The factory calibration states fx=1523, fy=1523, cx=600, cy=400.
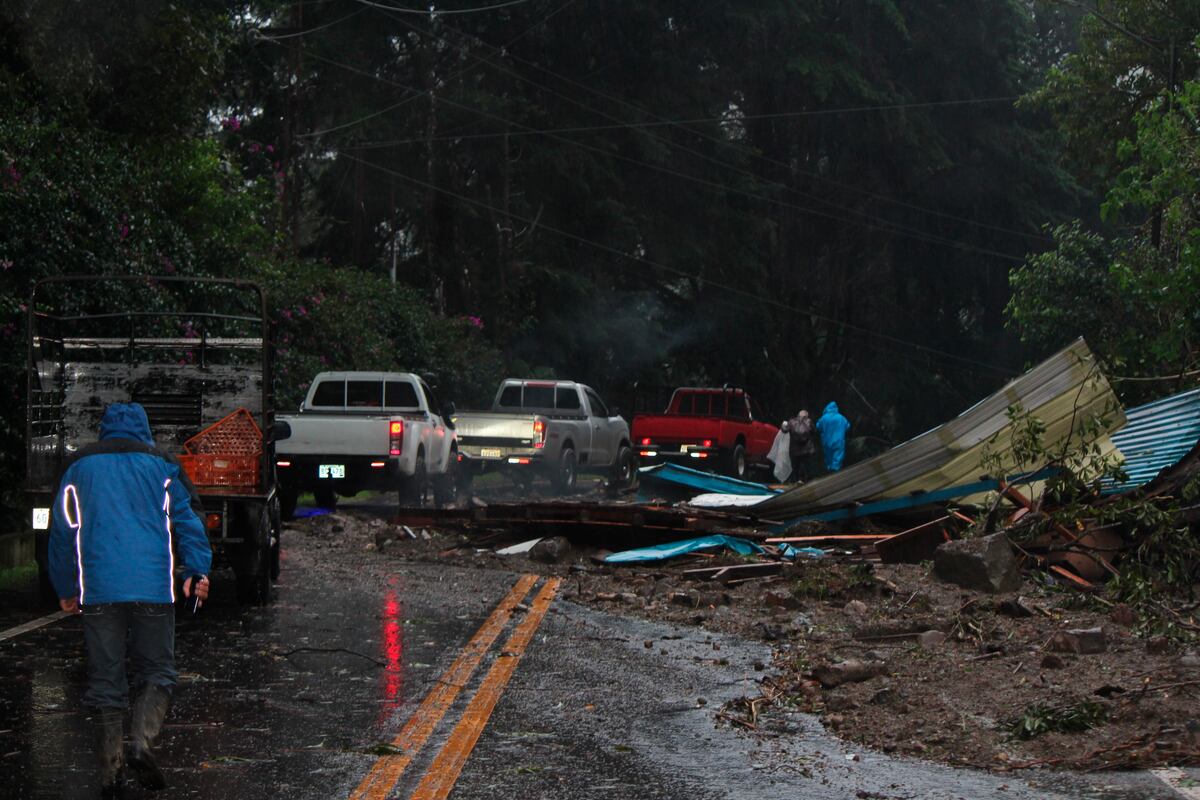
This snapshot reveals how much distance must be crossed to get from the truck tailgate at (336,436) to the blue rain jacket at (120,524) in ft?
45.3

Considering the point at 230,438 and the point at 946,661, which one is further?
the point at 230,438

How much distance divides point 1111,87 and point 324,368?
52.9 feet

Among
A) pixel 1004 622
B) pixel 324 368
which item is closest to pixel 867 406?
pixel 324 368

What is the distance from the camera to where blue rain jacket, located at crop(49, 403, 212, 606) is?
6.65 metres

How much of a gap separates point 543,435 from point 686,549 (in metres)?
11.1

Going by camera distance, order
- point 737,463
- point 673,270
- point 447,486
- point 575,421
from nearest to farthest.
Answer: point 447,486 < point 575,421 < point 737,463 < point 673,270

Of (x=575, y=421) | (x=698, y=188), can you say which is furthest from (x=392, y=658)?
(x=698, y=188)

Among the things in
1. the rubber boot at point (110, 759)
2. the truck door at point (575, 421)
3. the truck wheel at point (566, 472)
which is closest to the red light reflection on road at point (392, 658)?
the rubber boot at point (110, 759)

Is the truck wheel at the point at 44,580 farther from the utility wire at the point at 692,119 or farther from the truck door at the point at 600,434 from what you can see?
the utility wire at the point at 692,119

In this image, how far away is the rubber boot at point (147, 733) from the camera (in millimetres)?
6414

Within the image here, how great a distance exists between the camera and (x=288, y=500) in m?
21.2

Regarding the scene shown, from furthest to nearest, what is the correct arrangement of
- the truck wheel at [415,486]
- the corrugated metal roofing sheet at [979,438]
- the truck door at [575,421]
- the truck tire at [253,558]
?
1. the truck door at [575,421]
2. the truck wheel at [415,486]
3. the corrugated metal roofing sheet at [979,438]
4. the truck tire at [253,558]

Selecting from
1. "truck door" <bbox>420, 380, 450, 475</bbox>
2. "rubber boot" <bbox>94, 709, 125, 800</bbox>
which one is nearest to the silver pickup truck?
"truck door" <bbox>420, 380, 450, 475</bbox>

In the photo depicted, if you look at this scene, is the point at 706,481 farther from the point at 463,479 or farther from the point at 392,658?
the point at 392,658
